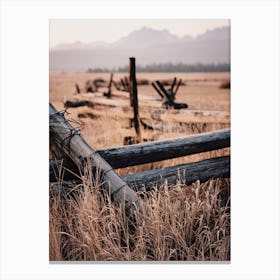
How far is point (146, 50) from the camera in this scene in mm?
3594

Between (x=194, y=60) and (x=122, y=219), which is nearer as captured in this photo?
(x=122, y=219)

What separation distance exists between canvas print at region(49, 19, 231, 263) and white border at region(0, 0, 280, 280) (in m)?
0.08

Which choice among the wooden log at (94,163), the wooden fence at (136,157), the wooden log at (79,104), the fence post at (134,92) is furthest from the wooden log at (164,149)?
the wooden log at (79,104)

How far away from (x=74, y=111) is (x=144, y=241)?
3.73 ft

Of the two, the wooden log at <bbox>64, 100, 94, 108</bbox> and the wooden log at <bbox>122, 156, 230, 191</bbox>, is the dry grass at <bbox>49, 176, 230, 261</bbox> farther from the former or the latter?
the wooden log at <bbox>64, 100, 94, 108</bbox>

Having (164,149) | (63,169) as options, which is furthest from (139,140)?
(63,169)

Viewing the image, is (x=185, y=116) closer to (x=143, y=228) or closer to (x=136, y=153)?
(x=136, y=153)

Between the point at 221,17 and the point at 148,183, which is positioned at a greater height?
the point at 221,17

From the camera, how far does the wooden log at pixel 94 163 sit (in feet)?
10.8

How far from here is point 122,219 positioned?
3332mm

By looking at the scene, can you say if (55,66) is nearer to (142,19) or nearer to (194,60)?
(142,19)
